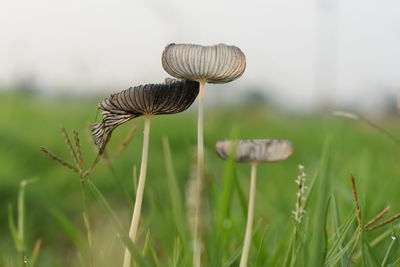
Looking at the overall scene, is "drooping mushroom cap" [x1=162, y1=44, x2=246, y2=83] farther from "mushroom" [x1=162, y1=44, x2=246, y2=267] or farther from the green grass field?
the green grass field

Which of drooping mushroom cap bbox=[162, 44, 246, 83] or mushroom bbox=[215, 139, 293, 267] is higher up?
drooping mushroom cap bbox=[162, 44, 246, 83]

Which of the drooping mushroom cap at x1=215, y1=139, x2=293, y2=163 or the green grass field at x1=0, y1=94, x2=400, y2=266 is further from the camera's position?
the green grass field at x1=0, y1=94, x2=400, y2=266

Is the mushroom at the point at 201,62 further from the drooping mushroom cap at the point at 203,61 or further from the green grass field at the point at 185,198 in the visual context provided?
the green grass field at the point at 185,198

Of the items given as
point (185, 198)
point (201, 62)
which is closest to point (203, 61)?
point (201, 62)

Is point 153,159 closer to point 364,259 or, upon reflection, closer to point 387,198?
point 387,198

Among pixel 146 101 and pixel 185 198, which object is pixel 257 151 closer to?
pixel 146 101

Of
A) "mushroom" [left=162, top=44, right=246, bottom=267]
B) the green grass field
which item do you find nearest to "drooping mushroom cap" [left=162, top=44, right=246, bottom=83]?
"mushroom" [left=162, top=44, right=246, bottom=267]

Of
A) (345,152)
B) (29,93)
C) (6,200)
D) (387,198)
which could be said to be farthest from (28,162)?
(29,93)
